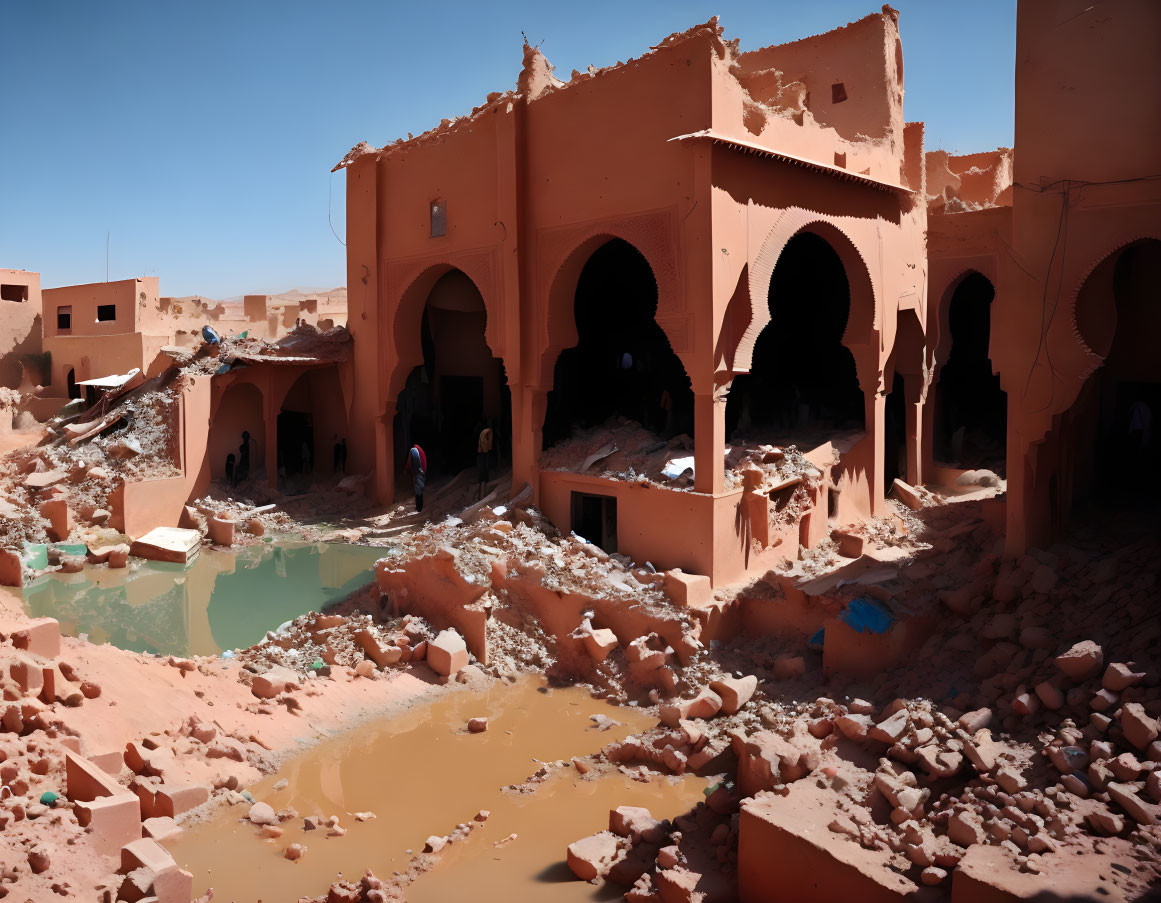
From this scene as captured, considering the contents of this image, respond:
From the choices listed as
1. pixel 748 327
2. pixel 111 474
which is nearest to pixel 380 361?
pixel 111 474

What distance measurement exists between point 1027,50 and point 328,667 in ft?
30.5

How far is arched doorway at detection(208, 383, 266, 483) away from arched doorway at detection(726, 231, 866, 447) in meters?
9.29

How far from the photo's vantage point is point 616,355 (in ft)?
55.2

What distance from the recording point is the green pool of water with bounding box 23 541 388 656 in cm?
1113

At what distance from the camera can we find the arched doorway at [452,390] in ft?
59.8

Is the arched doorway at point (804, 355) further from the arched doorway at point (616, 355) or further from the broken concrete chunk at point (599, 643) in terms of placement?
the broken concrete chunk at point (599, 643)

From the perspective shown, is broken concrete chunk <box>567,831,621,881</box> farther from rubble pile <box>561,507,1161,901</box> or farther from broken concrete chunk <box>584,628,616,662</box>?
broken concrete chunk <box>584,628,616,662</box>

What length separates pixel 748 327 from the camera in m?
11.9

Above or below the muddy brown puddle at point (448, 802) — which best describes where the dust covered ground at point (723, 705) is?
above

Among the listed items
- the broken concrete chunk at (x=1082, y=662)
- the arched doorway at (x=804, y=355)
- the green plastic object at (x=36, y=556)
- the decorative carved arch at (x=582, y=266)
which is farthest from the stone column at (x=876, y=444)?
the green plastic object at (x=36, y=556)

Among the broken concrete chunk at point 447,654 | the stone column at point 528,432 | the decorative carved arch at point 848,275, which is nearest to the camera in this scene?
the broken concrete chunk at point 447,654

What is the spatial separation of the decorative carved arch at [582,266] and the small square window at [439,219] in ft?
8.41

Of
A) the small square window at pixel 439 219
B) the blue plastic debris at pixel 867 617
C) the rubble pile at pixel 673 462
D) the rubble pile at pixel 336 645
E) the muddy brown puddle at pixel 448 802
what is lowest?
the muddy brown puddle at pixel 448 802

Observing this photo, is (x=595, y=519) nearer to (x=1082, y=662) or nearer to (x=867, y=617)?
(x=867, y=617)
